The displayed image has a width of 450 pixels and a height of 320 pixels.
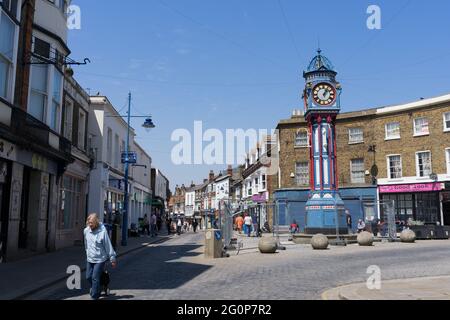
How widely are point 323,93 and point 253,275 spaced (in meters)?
15.7

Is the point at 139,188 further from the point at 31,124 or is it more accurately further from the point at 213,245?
the point at 31,124

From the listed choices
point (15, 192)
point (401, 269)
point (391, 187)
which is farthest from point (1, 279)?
point (391, 187)

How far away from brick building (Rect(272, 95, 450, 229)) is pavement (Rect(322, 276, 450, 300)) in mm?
19530

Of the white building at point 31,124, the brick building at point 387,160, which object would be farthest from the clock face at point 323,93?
the white building at point 31,124

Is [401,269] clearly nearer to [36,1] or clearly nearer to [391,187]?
[36,1]

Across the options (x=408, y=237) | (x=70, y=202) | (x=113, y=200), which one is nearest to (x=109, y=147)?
(x=113, y=200)

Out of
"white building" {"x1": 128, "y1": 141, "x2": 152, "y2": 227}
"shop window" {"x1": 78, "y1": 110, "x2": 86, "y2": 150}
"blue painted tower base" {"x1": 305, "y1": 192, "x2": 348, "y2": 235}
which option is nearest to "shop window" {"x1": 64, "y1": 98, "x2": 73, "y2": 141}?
"shop window" {"x1": 78, "y1": 110, "x2": 86, "y2": 150}

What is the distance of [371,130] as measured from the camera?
35688 millimetres

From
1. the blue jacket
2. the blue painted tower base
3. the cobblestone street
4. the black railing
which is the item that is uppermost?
the black railing

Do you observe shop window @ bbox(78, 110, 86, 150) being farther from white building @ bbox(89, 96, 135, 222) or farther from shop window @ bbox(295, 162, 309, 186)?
shop window @ bbox(295, 162, 309, 186)

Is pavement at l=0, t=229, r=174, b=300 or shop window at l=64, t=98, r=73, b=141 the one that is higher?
shop window at l=64, t=98, r=73, b=141

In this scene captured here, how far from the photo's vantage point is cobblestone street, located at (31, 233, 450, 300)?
858cm

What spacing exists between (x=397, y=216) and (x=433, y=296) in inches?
1106

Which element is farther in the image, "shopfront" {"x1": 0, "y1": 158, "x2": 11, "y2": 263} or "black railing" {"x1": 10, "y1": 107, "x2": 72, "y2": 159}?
"black railing" {"x1": 10, "y1": 107, "x2": 72, "y2": 159}
